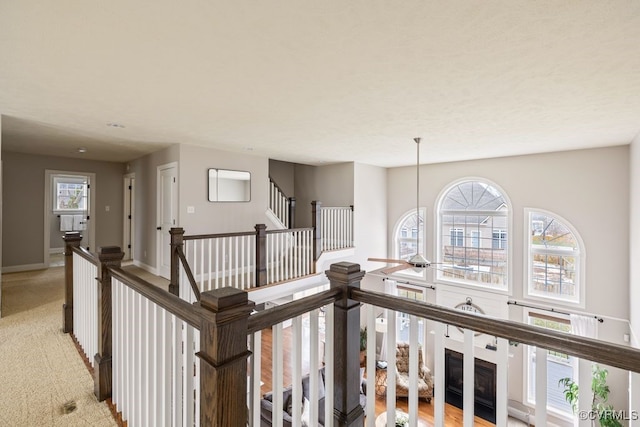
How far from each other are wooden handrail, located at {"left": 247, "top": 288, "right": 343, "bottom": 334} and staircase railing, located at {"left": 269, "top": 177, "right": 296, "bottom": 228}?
208 inches

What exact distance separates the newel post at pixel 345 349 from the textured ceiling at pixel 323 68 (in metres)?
1.41

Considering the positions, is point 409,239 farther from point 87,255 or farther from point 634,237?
point 87,255

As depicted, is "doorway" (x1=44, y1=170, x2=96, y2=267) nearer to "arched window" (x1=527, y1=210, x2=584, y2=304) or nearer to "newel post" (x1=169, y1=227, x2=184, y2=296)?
"newel post" (x1=169, y1=227, x2=184, y2=296)

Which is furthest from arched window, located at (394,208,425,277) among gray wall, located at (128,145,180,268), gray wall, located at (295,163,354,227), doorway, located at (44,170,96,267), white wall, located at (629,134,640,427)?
A: doorway, located at (44,170,96,267)

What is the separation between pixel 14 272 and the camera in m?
5.98

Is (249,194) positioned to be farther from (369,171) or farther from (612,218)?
(612,218)

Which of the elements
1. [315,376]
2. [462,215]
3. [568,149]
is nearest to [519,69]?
[315,376]

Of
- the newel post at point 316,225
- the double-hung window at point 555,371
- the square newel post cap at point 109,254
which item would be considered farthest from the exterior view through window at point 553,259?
the square newel post cap at point 109,254

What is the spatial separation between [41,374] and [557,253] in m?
7.31

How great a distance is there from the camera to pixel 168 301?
1277 mm

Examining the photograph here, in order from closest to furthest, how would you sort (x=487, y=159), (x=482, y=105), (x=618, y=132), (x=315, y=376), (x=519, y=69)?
(x=315, y=376), (x=519, y=69), (x=482, y=105), (x=618, y=132), (x=487, y=159)

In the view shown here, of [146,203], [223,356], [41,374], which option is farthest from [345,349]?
[146,203]

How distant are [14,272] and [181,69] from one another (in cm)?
638

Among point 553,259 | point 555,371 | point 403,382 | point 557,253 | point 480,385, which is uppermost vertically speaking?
point 557,253
